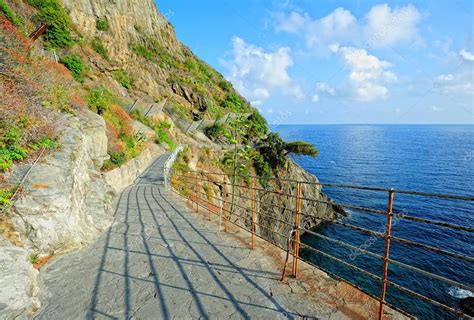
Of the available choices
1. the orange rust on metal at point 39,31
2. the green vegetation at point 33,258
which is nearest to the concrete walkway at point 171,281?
the green vegetation at point 33,258

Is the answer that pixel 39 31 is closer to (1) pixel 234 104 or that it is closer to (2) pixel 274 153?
(2) pixel 274 153

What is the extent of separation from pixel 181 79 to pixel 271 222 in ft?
89.1

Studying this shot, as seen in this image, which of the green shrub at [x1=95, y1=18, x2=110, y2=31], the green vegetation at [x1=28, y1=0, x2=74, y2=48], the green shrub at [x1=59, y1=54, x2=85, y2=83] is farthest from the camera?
the green shrub at [x1=95, y1=18, x2=110, y2=31]

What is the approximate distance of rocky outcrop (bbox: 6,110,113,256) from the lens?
4109 millimetres

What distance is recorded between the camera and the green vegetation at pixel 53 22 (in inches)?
810

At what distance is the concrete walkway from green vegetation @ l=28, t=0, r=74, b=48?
2279 cm

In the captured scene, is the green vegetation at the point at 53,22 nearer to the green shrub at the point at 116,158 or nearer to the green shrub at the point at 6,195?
the green shrub at the point at 116,158

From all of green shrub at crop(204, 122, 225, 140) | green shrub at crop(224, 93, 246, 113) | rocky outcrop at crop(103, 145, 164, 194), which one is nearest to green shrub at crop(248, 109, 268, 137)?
green shrub at crop(224, 93, 246, 113)

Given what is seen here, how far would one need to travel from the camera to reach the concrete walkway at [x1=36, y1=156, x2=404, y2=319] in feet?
10.1

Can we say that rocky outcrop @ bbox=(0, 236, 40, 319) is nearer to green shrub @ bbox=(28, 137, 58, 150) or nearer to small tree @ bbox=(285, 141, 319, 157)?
green shrub @ bbox=(28, 137, 58, 150)

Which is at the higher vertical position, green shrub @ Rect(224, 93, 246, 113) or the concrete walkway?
green shrub @ Rect(224, 93, 246, 113)

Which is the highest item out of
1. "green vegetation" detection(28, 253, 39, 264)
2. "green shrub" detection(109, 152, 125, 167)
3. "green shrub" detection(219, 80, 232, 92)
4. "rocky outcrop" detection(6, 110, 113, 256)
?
"green shrub" detection(219, 80, 232, 92)

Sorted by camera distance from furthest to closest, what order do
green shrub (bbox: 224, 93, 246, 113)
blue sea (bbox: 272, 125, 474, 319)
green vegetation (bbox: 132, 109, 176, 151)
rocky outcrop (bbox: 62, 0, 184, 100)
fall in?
1. green shrub (bbox: 224, 93, 246, 113)
2. rocky outcrop (bbox: 62, 0, 184, 100)
3. green vegetation (bbox: 132, 109, 176, 151)
4. blue sea (bbox: 272, 125, 474, 319)

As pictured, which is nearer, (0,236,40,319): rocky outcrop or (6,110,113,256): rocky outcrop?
(0,236,40,319): rocky outcrop
